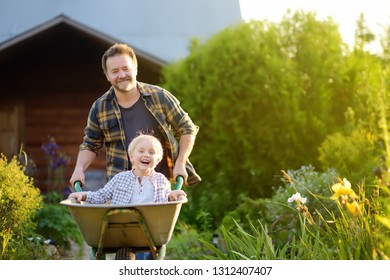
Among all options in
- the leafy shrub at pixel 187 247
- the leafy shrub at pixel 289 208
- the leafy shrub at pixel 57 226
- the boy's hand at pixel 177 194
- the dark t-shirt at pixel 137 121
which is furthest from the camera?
the leafy shrub at pixel 57 226

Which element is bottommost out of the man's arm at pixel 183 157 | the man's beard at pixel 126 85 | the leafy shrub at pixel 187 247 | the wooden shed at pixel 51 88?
the leafy shrub at pixel 187 247

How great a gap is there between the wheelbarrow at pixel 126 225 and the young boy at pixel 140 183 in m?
0.08

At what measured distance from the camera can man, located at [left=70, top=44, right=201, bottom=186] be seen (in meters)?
3.86

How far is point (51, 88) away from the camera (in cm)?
799

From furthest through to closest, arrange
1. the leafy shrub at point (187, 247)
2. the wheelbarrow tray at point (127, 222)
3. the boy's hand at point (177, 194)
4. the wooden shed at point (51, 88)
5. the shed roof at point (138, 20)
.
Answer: the wooden shed at point (51, 88) → the shed roof at point (138, 20) → the leafy shrub at point (187, 247) → the boy's hand at point (177, 194) → the wheelbarrow tray at point (127, 222)

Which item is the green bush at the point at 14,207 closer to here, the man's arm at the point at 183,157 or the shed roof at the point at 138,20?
the man's arm at the point at 183,157

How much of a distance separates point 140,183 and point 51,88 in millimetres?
4447

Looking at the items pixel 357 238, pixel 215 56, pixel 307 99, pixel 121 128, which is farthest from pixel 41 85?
pixel 357 238

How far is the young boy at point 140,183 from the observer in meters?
3.67

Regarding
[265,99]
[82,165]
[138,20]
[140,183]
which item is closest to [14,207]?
[82,165]

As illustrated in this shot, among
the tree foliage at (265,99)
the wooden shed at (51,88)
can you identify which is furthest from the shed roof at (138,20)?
the tree foliage at (265,99)

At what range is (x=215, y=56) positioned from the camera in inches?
265

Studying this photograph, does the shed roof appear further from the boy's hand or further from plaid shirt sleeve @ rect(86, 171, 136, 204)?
the boy's hand

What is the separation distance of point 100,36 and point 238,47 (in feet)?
3.75
